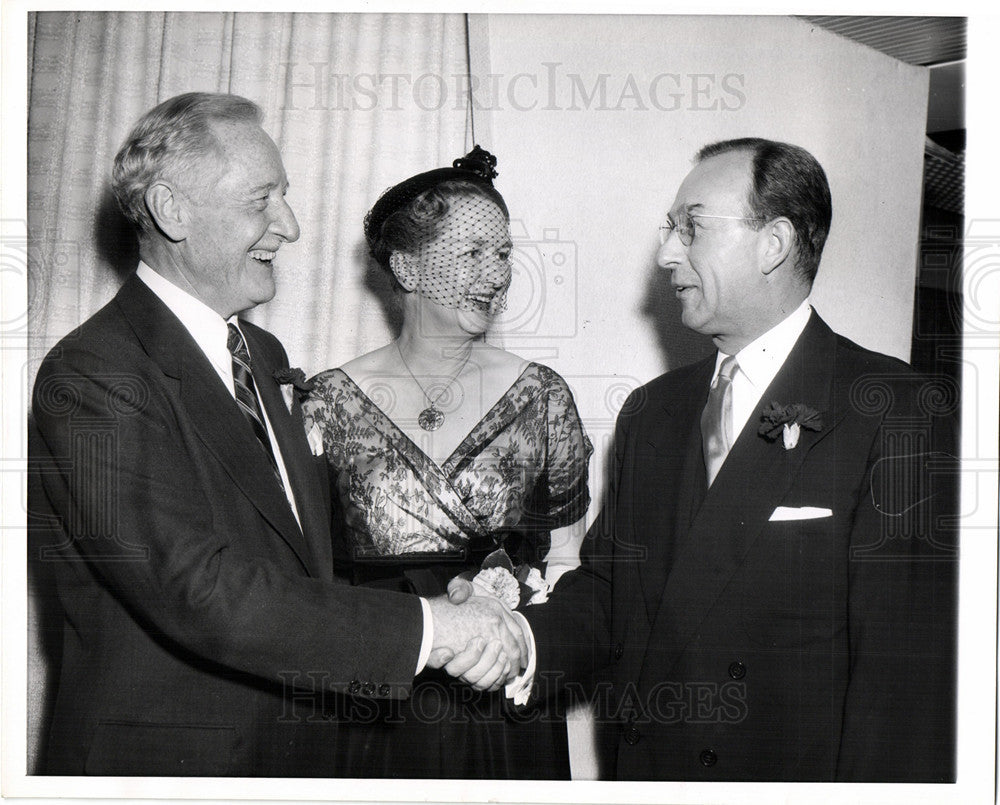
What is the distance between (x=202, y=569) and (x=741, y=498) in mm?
1215

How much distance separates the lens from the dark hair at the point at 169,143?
222 centimetres

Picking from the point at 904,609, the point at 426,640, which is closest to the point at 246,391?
the point at 426,640

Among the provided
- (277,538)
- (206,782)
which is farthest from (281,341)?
(206,782)

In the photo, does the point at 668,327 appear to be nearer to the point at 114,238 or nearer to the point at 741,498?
the point at 741,498

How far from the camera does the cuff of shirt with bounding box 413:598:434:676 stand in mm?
2166

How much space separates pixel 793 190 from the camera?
2277 millimetres

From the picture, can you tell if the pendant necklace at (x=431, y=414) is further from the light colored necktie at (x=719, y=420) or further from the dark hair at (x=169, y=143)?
the dark hair at (x=169, y=143)

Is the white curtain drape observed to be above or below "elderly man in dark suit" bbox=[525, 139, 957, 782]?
above

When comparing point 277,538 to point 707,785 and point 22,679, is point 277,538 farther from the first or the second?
point 707,785

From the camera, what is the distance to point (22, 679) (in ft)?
7.68

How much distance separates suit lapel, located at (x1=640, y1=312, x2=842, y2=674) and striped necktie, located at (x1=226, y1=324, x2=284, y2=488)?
958 millimetres

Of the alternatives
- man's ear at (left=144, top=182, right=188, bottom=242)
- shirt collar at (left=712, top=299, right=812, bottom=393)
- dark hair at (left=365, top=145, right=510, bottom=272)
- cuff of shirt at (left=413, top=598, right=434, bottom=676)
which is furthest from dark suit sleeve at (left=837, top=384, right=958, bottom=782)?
man's ear at (left=144, top=182, right=188, bottom=242)

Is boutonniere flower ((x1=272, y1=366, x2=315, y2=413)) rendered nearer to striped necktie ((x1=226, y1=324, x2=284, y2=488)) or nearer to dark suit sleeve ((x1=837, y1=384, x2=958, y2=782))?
striped necktie ((x1=226, y1=324, x2=284, y2=488))

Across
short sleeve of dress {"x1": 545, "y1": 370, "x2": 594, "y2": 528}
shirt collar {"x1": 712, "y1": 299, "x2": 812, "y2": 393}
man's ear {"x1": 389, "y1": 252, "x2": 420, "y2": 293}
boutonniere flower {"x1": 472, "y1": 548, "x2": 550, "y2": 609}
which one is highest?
man's ear {"x1": 389, "y1": 252, "x2": 420, "y2": 293}
